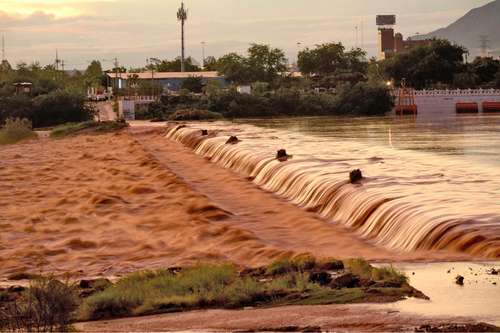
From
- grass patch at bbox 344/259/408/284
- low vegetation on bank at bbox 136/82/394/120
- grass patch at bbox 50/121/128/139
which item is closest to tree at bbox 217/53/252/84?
low vegetation on bank at bbox 136/82/394/120

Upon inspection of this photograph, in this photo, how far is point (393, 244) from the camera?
17328mm

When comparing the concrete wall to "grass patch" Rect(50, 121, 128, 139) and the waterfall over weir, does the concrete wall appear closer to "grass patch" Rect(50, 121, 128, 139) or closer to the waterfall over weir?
"grass patch" Rect(50, 121, 128, 139)

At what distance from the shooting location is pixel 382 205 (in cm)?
2030

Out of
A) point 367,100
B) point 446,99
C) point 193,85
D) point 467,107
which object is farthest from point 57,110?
point 193,85

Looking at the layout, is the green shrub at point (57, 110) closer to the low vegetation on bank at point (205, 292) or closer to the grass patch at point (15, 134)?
the grass patch at point (15, 134)

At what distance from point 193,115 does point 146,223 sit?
2175 inches

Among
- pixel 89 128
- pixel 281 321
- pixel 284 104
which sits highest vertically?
pixel 284 104

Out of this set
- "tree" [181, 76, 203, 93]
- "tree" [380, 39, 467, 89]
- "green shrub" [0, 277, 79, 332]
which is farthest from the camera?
"tree" [181, 76, 203, 93]

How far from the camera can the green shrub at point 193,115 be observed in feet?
255

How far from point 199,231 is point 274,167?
31.9 ft

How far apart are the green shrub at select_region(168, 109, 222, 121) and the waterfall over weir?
42681mm

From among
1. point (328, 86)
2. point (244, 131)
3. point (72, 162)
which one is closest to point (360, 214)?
point (72, 162)

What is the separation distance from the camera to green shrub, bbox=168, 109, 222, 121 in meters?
77.7

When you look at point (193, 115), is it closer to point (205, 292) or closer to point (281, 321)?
point (205, 292)
